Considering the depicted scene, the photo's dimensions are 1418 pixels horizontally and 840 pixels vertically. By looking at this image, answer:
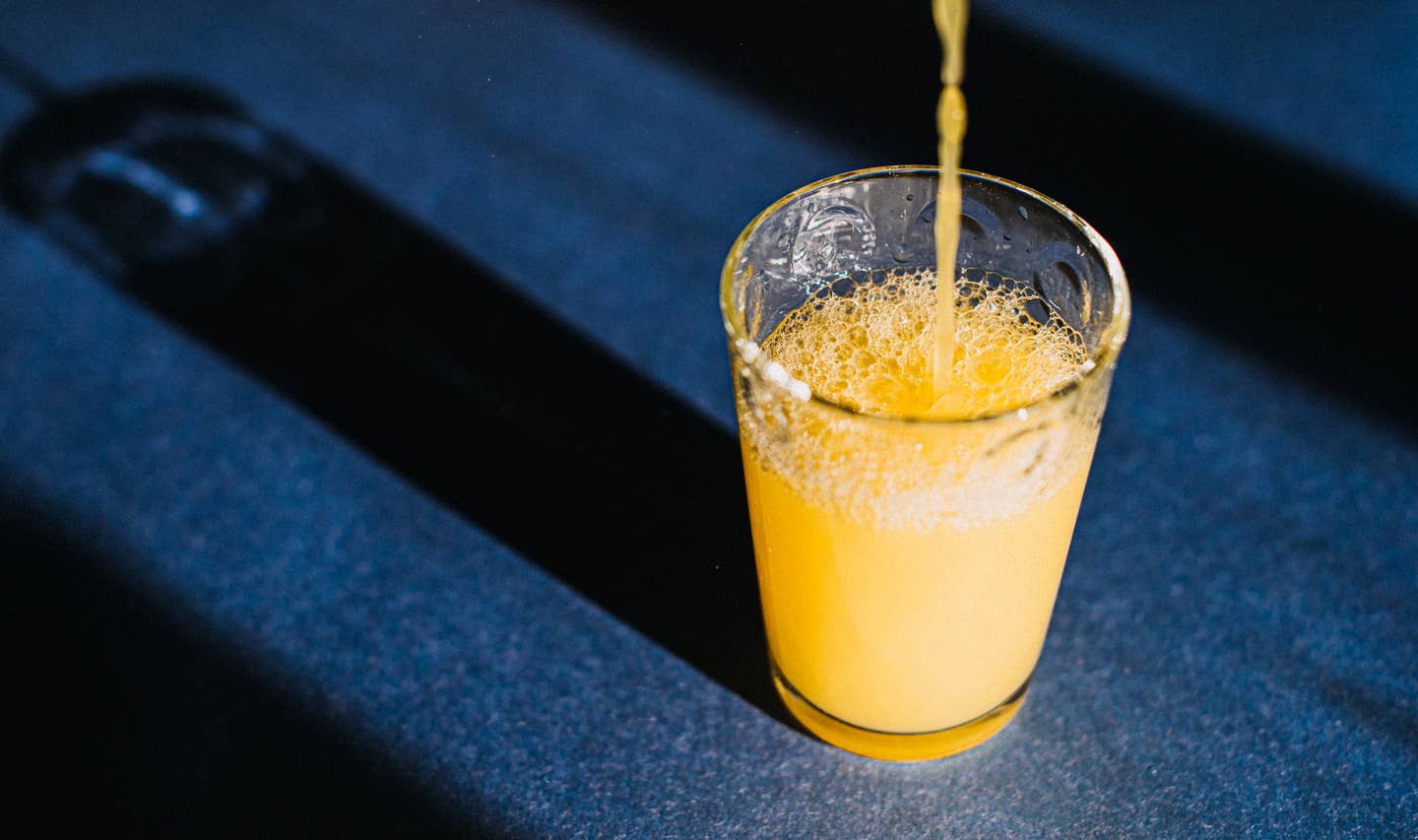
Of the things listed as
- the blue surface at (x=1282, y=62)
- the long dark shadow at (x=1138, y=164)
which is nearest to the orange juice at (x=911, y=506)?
the long dark shadow at (x=1138, y=164)

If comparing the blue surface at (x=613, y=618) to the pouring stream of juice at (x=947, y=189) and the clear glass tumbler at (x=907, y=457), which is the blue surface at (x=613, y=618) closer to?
the clear glass tumbler at (x=907, y=457)

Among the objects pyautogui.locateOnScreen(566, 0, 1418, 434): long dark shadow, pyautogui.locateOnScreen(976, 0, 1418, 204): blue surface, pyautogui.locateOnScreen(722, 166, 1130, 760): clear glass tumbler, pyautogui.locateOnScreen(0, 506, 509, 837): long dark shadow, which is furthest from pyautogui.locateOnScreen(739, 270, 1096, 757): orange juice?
pyautogui.locateOnScreen(976, 0, 1418, 204): blue surface

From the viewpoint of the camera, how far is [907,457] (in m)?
0.54

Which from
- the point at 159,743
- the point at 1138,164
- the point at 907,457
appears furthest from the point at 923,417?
the point at 1138,164

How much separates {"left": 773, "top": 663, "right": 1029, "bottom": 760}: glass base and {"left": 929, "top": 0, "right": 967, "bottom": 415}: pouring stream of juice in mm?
193

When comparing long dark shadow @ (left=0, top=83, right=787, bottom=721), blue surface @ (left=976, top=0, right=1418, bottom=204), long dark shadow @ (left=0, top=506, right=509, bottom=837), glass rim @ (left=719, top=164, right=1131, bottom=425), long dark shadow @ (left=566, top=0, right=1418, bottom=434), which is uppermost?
glass rim @ (left=719, top=164, right=1131, bottom=425)

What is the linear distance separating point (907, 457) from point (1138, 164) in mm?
614

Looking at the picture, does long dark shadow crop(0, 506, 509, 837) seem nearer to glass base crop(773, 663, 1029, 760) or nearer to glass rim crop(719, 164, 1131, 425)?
glass base crop(773, 663, 1029, 760)

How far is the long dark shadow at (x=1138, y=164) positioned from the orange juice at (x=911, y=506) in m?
0.37

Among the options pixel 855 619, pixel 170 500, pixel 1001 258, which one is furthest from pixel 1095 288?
pixel 170 500

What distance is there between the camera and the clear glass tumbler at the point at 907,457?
0.55 m

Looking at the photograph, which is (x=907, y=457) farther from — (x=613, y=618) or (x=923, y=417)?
(x=613, y=618)

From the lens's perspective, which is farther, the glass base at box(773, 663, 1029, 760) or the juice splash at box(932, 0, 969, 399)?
the glass base at box(773, 663, 1029, 760)

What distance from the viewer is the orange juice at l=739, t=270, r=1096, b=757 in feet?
1.80
